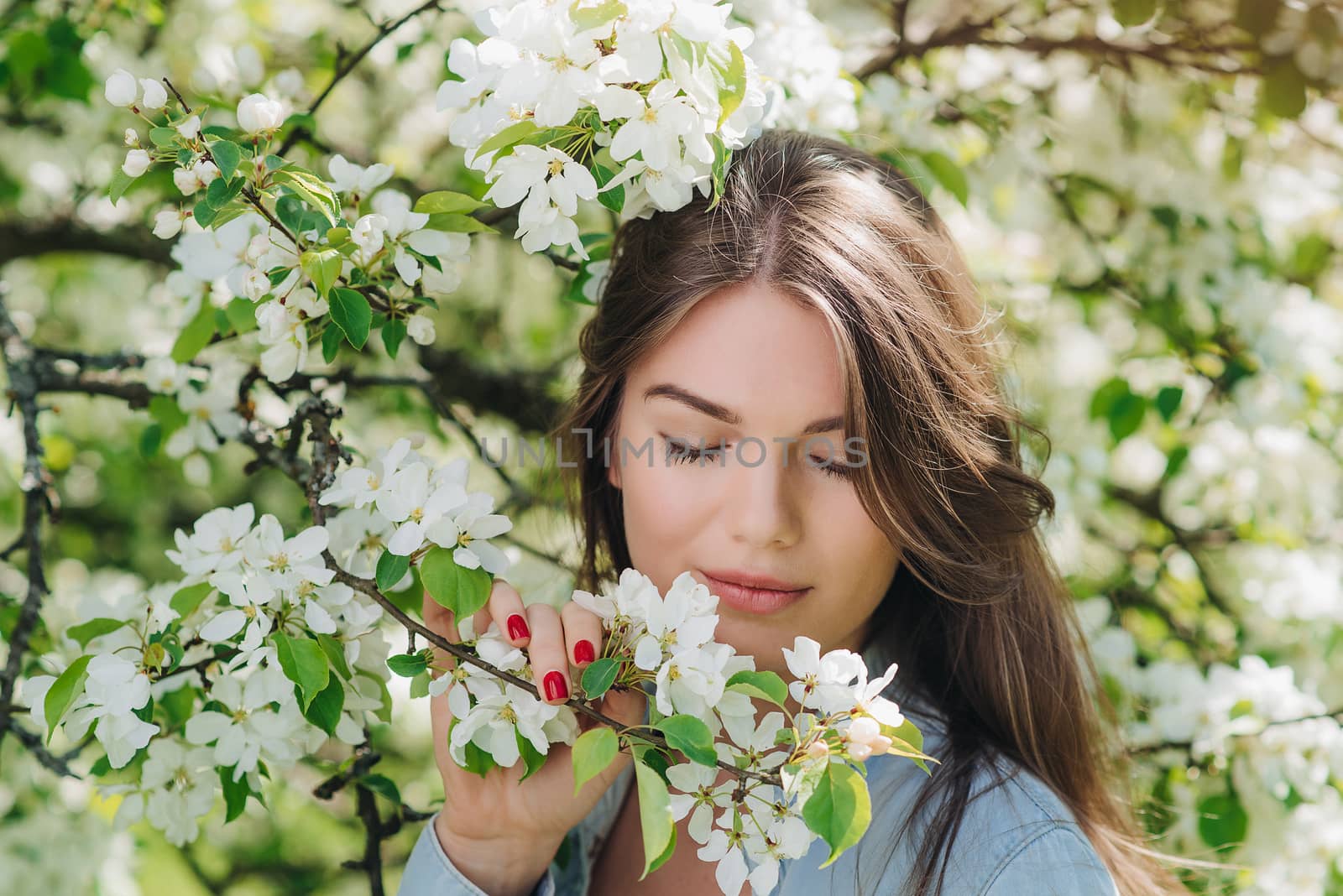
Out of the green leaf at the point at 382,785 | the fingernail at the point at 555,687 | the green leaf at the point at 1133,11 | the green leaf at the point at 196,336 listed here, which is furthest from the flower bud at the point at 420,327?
the green leaf at the point at 1133,11

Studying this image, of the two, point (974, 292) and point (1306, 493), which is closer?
point (974, 292)

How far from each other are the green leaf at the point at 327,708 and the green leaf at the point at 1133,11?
1.31 m

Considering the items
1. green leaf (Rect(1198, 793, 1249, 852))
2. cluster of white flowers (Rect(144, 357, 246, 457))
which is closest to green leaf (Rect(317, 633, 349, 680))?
cluster of white flowers (Rect(144, 357, 246, 457))

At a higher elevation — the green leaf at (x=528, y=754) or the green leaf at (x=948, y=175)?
the green leaf at (x=948, y=175)

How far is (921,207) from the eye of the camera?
1.45 meters

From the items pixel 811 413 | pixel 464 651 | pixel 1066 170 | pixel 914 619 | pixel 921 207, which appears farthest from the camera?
pixel 1066 170

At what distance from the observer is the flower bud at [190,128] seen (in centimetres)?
103

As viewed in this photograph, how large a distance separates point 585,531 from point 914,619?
1.64 feet

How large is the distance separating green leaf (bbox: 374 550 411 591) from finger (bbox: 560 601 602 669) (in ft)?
0.53

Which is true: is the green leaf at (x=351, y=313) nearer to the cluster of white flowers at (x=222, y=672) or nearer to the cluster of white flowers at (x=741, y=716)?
the cluster of white flowers at (x=222, y=672)

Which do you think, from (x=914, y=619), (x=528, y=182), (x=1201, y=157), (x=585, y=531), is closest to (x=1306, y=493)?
(x=1201, y=157)

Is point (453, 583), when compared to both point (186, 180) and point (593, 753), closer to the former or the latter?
point (593, 753)

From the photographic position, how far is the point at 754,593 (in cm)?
123

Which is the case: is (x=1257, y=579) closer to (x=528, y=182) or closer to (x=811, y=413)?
(x=811, y=413)
